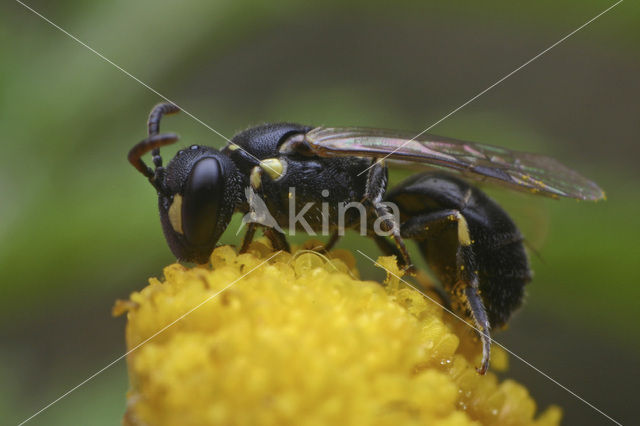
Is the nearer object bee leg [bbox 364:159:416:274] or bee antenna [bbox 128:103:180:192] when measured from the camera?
bee antenna [bbox 128:103:180:192]

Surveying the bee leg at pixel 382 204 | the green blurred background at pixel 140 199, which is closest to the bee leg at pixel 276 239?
the bee leg at pixel 382 204

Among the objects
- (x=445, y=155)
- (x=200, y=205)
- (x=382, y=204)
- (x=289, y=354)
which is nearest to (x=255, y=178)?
(x=200, y=205)

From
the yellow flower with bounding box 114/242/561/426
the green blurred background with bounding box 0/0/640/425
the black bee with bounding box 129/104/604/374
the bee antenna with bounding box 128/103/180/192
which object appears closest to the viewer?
the yellow flower with bounding box 114/242/561/426

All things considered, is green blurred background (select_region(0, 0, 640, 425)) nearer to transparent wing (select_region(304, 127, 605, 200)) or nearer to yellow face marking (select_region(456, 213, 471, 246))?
transparent wing (select_region(304, 127, 605, 200))

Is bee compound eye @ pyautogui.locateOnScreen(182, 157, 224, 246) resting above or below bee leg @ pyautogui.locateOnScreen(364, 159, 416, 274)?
above

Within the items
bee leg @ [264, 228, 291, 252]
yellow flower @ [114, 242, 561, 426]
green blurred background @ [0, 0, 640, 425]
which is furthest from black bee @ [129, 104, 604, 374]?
green blurred background @ [0, 0, 640, 425]

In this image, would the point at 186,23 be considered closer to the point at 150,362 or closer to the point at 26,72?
the point at 26,72

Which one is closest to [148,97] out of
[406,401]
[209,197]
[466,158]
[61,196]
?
[61,196]
